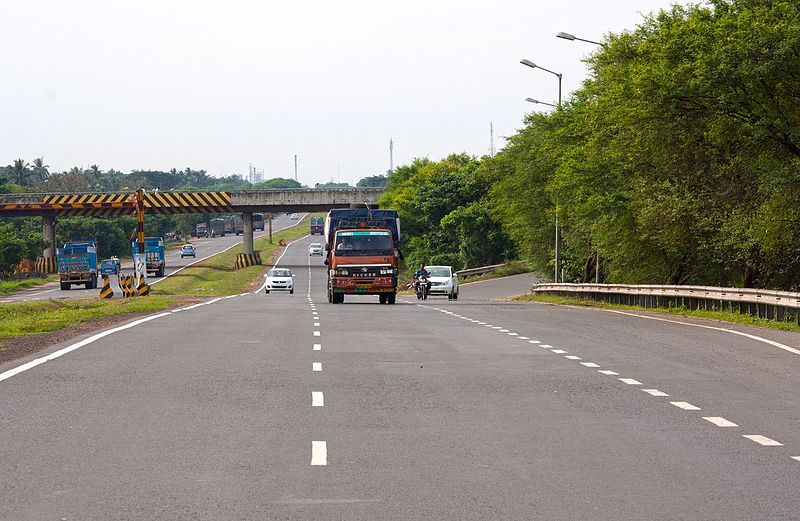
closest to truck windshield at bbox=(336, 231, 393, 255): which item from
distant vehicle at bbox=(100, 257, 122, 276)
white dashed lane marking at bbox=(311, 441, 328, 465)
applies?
white dashed lane marking at bbox=(311, 441, 328, 465)

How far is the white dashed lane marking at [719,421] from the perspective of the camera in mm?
11367

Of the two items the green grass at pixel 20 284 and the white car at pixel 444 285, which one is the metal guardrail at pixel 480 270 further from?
the white car at pixel 444 285

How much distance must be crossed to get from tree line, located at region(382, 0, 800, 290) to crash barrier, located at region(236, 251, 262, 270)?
200 ft

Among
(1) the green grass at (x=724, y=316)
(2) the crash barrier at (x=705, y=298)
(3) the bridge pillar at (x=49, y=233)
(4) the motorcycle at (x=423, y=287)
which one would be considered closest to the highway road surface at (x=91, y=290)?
(3) the bridge pillar at (x=49, y=233)

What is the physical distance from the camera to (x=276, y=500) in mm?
7812

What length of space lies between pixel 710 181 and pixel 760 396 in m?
30.1

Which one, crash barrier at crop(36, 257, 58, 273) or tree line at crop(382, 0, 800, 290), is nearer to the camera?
tree line at crop(382, 0, 800, 290)

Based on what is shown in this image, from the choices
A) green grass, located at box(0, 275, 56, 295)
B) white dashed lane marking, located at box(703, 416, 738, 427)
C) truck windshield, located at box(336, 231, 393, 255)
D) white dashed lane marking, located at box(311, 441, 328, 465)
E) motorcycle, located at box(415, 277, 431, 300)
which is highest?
truck windshield, located at box(336, 231, 393, 255)

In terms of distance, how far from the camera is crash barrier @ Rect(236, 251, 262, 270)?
123875mm

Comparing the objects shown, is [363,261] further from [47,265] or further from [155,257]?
[47,265]

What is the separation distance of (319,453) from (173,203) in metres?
103

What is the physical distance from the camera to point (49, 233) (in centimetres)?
11950

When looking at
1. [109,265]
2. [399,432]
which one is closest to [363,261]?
[399,432]

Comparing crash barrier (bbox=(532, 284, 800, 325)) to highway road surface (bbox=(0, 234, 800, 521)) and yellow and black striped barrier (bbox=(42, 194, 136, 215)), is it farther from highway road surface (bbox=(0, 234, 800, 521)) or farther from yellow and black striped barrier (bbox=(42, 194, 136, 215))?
yellow and black striped barrier (bbox=(42, 194, 136, 215))
